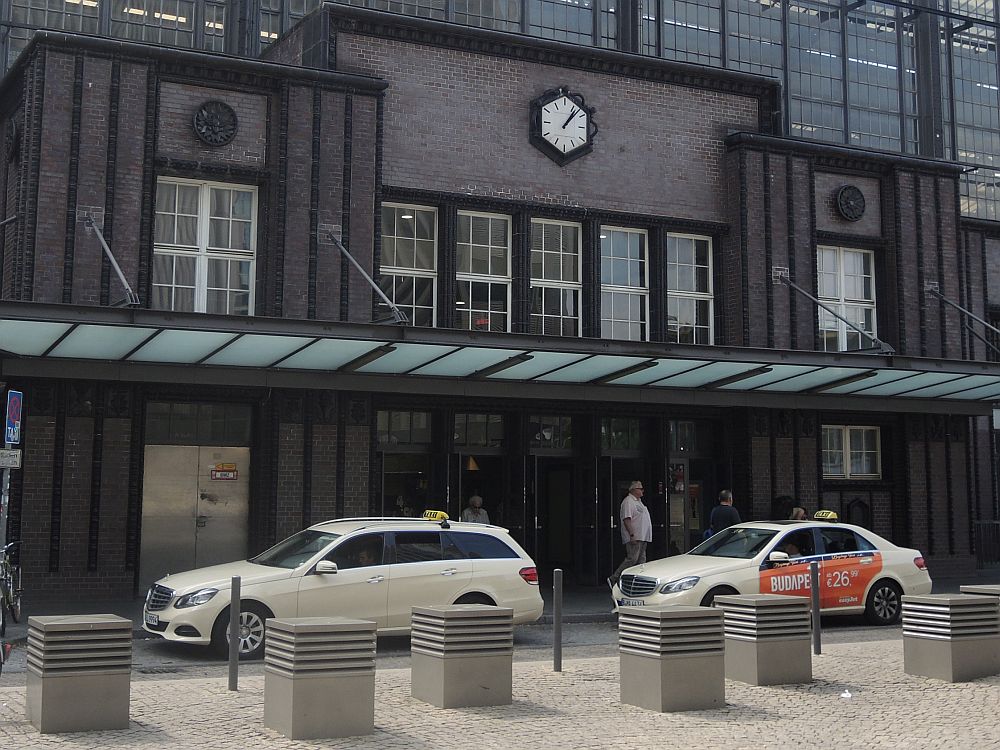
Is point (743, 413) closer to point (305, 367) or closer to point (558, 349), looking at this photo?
point (558, 349)

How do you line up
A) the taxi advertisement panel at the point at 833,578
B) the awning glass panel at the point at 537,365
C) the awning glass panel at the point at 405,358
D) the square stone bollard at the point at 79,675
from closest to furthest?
the square stone bollard at the point at 79,675
the taxi advertisement panel at the point at 833,578
the awning glass panel at the point at 405,358
the awning glass panel at the point at 537,365

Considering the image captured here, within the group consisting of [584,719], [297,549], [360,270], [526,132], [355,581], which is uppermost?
[526,132]

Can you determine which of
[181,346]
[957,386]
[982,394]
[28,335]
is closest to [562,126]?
[957,386]

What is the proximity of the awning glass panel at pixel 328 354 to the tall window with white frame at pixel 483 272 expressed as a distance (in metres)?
3.81

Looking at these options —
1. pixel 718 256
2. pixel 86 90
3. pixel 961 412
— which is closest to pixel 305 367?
pixel 86 90

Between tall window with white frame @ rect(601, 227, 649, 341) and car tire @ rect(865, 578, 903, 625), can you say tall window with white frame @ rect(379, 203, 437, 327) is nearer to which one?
tall window with white frame @ rect(601, 227, 649, 341)

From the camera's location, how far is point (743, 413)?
23922mm

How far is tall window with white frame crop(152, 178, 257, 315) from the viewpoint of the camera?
66.5 feet

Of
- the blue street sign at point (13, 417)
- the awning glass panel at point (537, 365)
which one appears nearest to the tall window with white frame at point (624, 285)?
the awning glass panel at point (537, 365)

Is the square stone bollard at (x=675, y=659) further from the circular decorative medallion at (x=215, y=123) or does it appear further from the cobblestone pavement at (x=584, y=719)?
the circular decorative medallion at (x=215, y=123)

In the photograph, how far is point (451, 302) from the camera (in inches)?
868

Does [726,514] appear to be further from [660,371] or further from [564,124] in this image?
[564,124]

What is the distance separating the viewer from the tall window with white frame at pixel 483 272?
22.5 m

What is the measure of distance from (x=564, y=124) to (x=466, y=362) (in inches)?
244
